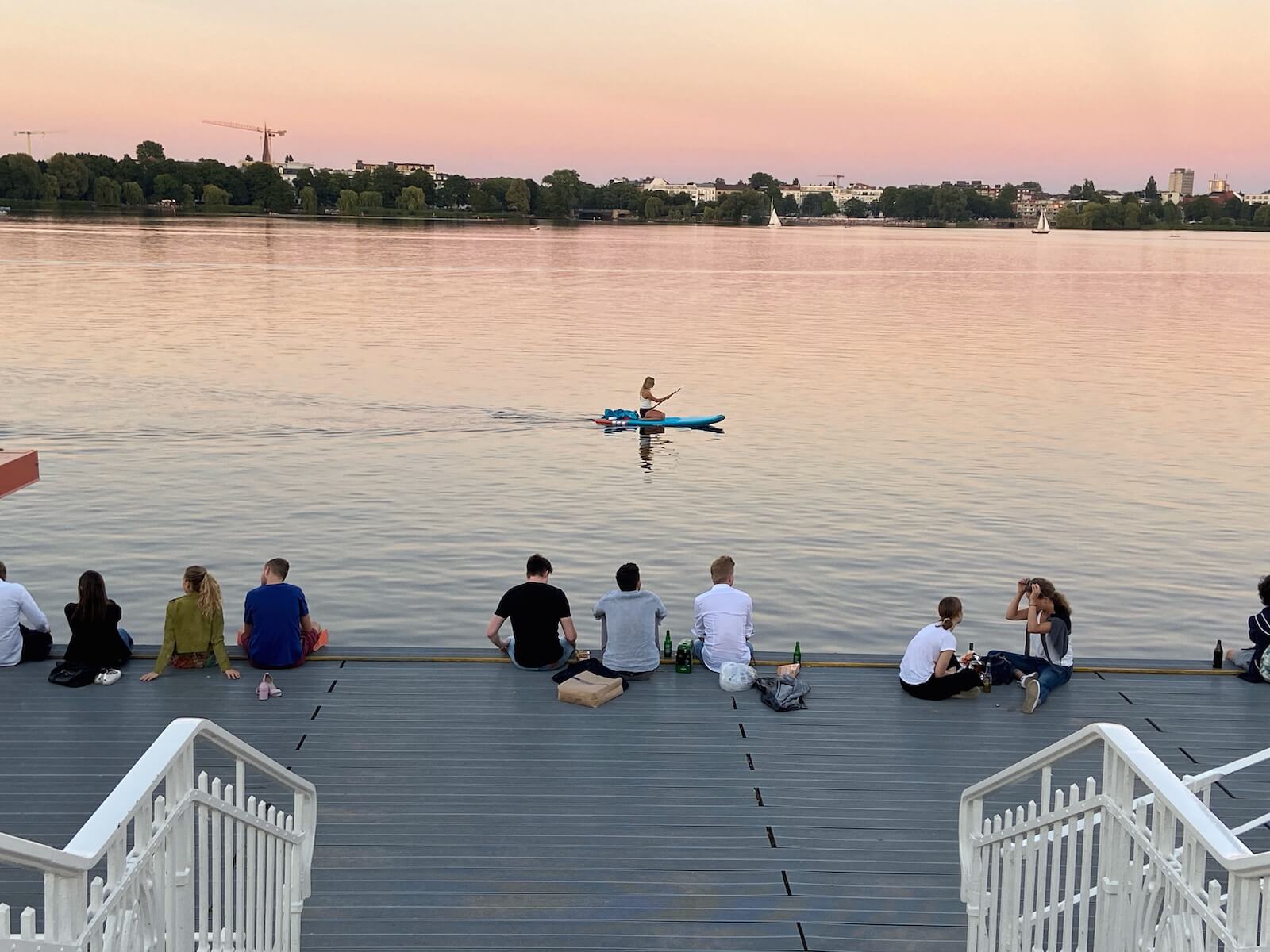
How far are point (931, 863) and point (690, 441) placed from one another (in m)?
23.3

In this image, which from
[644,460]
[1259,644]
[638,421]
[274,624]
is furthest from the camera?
[638,421]

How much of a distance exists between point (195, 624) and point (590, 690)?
3290 mm

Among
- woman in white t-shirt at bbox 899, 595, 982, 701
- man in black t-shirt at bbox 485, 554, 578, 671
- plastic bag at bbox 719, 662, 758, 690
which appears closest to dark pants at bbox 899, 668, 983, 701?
woman in white t-shirt at bbox 899, 595, 982, 701

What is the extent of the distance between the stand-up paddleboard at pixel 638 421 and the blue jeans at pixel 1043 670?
20765 mm

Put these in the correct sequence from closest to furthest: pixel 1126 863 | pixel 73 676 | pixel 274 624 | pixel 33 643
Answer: pixel 1126 863, pixel 73 676, pixel 274 624, pixel 33 643

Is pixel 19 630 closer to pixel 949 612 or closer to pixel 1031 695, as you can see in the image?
pixel 949 612

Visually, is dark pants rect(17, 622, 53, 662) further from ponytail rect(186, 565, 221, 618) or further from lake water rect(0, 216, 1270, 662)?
lake water rect(0, 216, 1270, 662)

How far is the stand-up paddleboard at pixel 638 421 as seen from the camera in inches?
1251

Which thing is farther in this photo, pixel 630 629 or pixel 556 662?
pixel 556 662

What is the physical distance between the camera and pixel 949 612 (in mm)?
10766

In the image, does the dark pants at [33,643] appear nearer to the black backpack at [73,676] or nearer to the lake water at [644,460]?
the black backpack at [73,676]

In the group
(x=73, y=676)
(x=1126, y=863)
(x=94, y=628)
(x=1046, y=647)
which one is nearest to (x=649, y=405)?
(x=1046, y=647)

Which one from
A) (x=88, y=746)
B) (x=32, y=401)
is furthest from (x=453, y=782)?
(x=32, y=401)

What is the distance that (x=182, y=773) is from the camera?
4.56m
